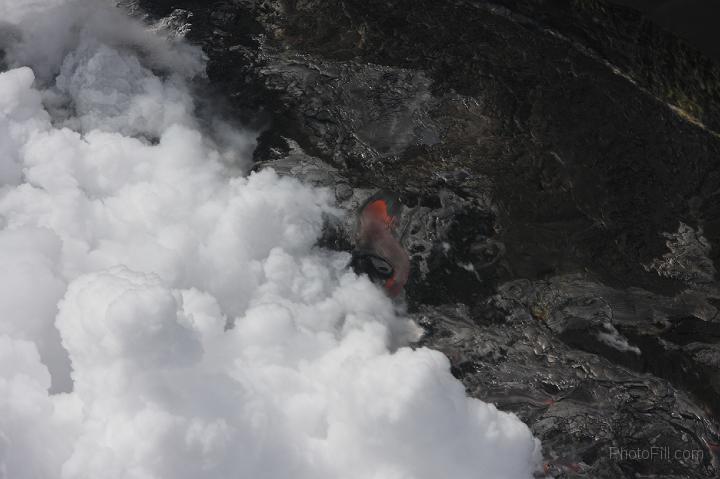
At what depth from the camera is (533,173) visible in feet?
29.2

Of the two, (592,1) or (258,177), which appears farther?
(592,1)

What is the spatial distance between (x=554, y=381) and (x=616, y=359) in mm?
813

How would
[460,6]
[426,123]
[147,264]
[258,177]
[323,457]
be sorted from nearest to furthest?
[323,457] < [147,264] < [258,177] < [426,123] < [460,6]

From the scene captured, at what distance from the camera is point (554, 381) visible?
7516mm

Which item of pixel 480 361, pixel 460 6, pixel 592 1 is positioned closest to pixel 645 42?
pixel 592 1

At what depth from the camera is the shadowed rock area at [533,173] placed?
7504 millimetres

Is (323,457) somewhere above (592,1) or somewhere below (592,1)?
below

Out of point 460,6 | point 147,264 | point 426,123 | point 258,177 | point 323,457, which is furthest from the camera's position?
point 460,6

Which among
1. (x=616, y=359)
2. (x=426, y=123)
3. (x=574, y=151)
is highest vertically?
(x=574, y=151)

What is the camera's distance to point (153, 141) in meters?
8.91

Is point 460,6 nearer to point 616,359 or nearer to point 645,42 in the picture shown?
point 645,42

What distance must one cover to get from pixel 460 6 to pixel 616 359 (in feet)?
18.6

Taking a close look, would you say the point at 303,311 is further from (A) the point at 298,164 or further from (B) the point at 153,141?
(B) the point at 153,141

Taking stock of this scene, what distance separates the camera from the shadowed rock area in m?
7.50
